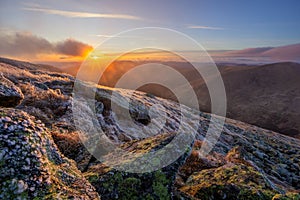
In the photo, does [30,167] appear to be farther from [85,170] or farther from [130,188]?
[85,170]

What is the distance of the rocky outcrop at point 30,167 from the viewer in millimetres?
4855

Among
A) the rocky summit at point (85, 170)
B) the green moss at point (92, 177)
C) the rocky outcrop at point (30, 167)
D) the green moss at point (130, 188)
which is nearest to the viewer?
the rocky outcrop at point (30, 167)

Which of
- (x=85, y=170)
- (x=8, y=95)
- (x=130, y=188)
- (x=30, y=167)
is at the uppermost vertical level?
(x=8, y=95)

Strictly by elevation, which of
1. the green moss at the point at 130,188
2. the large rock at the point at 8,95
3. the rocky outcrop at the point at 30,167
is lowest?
the green moss at the point at 130,188

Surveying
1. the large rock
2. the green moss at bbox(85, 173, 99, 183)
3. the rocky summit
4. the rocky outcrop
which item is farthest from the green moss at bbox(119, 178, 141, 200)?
the large rock

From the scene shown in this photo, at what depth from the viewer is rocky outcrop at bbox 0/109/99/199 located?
486 cm

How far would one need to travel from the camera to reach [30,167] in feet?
17.1

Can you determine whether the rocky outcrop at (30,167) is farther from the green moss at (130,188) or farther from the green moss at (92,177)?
the green moss at (130,188)

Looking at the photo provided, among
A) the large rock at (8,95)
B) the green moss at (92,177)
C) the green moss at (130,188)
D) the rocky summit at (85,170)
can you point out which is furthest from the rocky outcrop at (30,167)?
the large rock at (8,95)

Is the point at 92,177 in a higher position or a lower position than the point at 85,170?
higher

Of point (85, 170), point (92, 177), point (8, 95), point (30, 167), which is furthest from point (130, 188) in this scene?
point (8, 95)

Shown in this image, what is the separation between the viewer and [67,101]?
757 inches

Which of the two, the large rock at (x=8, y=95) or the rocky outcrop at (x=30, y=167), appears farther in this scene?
the large rock at (x=8, y=95)

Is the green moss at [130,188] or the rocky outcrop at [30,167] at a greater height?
the rocky outcrop at [30,167]
